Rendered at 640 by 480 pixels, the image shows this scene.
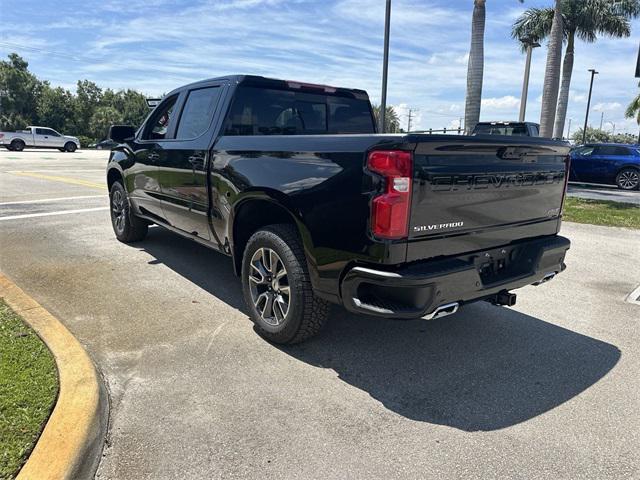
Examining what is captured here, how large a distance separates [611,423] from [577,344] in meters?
1.17

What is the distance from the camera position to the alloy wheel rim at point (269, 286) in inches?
144

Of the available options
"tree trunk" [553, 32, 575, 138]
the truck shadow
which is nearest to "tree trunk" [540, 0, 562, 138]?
"tree trunk" [553, 32, 575, 138]

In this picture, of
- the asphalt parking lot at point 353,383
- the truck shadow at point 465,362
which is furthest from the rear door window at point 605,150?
the truck shadow at point 465,362

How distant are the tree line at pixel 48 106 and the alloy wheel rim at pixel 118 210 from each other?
47.9 m

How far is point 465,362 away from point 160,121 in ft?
13.4

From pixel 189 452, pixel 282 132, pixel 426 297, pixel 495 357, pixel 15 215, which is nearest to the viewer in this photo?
pixel 189 452

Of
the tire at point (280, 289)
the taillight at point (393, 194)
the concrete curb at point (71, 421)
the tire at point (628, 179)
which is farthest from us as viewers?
the tire at point (628, 179)

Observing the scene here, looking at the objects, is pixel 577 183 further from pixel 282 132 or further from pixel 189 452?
pixel 189 452

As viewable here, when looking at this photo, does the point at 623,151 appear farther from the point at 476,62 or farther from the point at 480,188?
the point at 480,188

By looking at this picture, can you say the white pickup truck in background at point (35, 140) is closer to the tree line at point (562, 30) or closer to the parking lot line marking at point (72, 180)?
the parking lot line marking at point (72, 180)

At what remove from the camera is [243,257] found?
13.1 ft

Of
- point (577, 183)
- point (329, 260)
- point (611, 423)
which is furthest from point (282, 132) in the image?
point (577, 183)

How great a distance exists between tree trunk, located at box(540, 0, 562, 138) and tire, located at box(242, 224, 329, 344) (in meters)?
16.4

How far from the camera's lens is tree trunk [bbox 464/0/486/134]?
14.8 m
